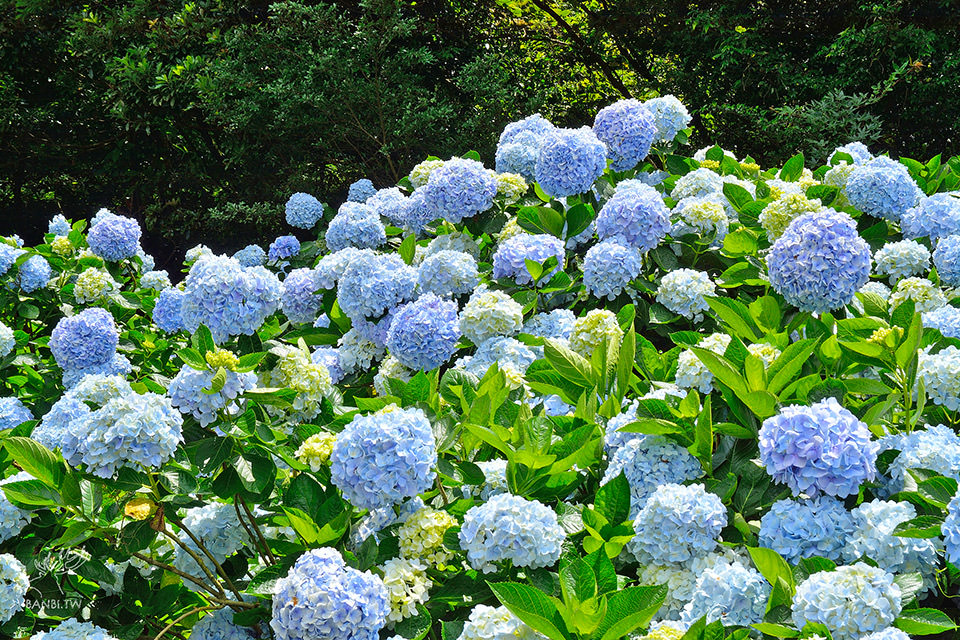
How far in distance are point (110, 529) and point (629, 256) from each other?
1.55 m

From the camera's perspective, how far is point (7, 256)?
3689 mm

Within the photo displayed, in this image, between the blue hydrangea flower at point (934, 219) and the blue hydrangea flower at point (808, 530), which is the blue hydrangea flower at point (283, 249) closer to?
the blue hydrangea flower at point (934, 219)

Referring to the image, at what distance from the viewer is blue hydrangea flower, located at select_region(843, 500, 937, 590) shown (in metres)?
1.39

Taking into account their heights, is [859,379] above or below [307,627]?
above

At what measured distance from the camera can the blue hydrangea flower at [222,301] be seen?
2.05 meters

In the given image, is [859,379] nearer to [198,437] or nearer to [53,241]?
[198,437]

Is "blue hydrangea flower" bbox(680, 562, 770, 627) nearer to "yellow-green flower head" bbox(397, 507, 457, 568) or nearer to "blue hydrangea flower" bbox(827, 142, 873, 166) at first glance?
Result: "yellow-green flower head" bbox(397, 507, 457, 568)

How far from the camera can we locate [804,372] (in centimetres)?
183

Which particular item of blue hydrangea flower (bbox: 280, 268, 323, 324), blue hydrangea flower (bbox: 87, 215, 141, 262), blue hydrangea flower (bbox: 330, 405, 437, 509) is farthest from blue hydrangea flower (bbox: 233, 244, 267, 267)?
blue hydrangea flower (bbox: 330, 405, 437, 509)

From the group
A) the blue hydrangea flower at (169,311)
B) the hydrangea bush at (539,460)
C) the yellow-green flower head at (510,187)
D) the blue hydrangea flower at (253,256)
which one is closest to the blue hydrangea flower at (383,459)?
the hydrangea bush at (539,460)

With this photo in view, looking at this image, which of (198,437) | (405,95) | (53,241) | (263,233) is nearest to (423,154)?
(405,95)

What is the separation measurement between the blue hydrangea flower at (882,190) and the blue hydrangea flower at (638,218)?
0.69 meters

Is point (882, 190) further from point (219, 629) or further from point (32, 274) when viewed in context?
point (32, 274)

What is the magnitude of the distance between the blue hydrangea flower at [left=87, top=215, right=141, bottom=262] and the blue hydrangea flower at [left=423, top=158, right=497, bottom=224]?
6.31 feet
